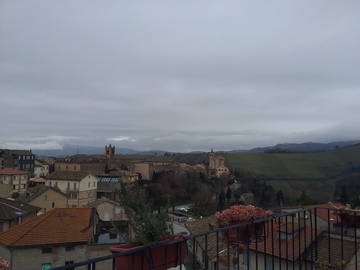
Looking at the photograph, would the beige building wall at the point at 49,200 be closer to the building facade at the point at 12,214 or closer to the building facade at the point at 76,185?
the building facade at the point at 76,185

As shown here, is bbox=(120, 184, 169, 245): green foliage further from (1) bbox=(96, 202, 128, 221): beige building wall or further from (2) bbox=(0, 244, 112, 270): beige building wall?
(1) bbox=(96, 202, 128, 221): beige building wall

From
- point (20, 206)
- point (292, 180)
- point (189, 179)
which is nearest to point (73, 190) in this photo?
point (20, 206)

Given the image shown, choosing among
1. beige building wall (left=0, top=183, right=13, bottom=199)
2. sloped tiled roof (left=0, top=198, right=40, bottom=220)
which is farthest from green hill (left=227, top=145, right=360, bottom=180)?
sloped tiled roof (left=0, top=198, right=40, bottom=220)

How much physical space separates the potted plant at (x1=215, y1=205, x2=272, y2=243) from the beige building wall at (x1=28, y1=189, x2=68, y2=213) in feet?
98.4

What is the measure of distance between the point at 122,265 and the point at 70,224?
16483 mm

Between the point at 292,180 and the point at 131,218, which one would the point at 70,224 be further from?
the point at 292,180

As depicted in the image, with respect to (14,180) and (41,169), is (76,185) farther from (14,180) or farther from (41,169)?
(41,169)

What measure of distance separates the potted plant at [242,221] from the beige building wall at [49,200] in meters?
30.0

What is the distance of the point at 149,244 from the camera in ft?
7.39

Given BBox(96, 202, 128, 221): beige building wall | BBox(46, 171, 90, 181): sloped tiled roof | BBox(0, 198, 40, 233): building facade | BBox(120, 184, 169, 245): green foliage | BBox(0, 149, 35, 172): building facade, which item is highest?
BBox(120, 184, 169, 245): green foliage

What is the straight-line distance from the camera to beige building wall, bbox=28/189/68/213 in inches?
1176

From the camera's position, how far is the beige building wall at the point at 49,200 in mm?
29877

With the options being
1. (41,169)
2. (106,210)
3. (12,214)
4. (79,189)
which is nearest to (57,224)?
(12,214)

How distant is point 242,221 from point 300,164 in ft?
268
